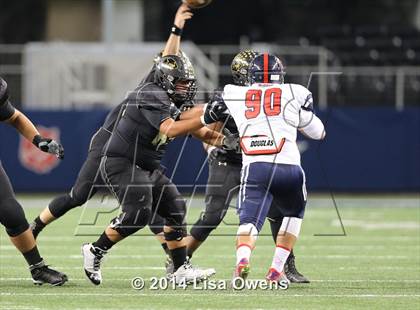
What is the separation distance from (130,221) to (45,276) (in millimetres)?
732

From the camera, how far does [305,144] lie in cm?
1820

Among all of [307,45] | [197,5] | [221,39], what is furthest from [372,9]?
[197,5]

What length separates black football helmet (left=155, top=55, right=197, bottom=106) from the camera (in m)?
8.26

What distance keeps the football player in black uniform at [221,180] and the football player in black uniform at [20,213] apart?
1389 mm

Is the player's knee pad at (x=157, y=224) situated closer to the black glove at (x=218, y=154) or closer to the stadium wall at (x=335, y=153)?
the black glove at (x=218, y=154)

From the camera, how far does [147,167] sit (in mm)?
8484

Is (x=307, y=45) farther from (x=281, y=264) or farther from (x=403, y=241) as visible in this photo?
(x=281, y=264)

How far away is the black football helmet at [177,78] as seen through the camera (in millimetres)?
8258

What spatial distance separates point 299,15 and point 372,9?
5.60ft

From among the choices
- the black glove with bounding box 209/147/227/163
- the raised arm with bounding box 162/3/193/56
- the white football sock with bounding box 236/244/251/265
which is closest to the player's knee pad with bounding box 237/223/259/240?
the white football sock with bounding box 236/244/251/265

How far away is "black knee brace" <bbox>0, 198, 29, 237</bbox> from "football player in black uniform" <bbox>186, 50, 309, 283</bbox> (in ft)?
5.31

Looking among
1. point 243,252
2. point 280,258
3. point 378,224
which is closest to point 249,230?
point 243,252

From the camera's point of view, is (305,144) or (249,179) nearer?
(249,179)

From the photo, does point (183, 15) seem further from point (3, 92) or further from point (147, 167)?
point (3, 92)
